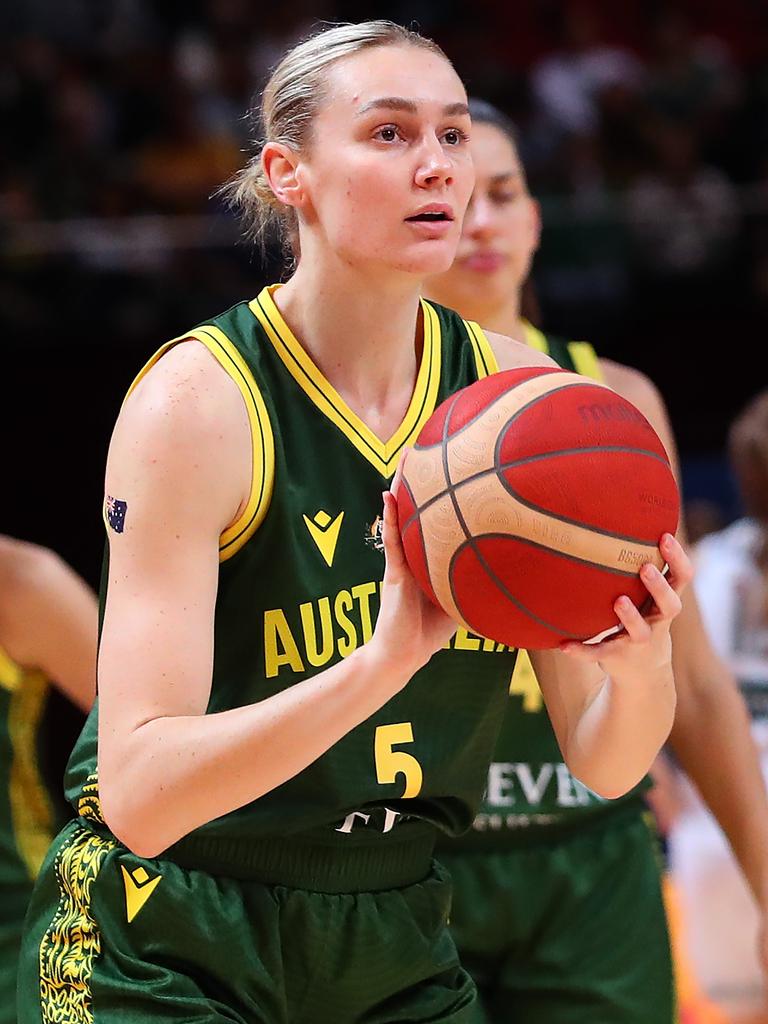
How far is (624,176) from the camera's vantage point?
990 cm

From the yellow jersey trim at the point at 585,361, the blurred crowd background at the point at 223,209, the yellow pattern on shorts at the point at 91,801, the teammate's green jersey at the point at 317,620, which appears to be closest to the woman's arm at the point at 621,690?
the teammate's green jersey at the point at 317,620

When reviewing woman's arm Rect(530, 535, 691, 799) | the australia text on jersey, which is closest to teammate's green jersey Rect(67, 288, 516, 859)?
the australia text on jersey

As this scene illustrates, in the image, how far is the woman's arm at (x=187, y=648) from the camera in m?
2.19

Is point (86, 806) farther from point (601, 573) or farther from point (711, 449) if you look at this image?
point (711, 449)

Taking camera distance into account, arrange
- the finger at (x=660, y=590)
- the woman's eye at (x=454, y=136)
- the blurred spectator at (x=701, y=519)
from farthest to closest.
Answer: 1. the blurred spectator at (x=701, y=519)
2. the woman's eye at (x=454, y=136)
3. the finger at (x=660, y=590)

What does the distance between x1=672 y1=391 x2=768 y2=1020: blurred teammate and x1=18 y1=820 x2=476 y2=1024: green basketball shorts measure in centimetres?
303

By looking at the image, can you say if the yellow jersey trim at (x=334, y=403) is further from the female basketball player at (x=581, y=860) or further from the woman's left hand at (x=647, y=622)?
the female basketball player at (x=581, y=860)

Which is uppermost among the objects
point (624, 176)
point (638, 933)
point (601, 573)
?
point (624, 176)

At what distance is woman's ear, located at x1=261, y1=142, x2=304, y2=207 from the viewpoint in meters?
2.63

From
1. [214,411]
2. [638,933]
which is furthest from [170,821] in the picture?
[638,933]

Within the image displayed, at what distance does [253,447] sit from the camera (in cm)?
244

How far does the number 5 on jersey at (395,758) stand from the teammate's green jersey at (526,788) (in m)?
0.97

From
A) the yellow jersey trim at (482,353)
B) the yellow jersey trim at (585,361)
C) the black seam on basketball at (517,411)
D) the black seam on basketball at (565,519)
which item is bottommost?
the black seam on basketball at (565,519)

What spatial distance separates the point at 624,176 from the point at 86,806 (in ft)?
25.8
